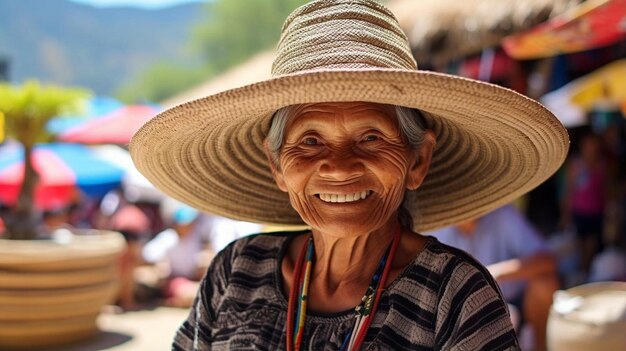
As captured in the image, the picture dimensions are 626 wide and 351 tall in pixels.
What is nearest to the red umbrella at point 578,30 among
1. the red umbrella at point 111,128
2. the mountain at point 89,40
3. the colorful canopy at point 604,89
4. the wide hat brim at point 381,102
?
the colorful canopy at point 604,89

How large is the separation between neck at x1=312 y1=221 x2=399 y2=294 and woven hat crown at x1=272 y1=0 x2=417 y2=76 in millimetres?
432

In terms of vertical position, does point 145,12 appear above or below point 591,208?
above

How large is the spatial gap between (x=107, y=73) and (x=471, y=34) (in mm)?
97091

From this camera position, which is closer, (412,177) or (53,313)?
(412,177)

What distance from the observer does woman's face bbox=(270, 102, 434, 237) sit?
1783 mm

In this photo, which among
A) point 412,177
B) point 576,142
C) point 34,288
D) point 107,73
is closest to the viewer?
point 412,177

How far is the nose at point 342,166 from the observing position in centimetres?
176

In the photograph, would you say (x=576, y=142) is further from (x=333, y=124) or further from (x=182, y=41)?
(x=182, y=41)

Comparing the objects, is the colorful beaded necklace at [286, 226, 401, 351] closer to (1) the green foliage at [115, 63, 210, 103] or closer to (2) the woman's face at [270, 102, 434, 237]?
(2) the woman's face at [270, 102, 434, 237]

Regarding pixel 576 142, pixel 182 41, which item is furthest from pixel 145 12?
pixel 576 142

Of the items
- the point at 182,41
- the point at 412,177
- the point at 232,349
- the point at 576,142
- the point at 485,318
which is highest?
the point at 182,41

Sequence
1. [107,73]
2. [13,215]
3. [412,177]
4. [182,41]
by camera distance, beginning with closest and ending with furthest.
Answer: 1. [412,177]
2. [13,215]
3. [107,73]
4. [182,41]

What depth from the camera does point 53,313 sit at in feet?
19.6

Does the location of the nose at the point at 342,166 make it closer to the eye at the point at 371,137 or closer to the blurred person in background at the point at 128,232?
the eye at the point at 371,137
